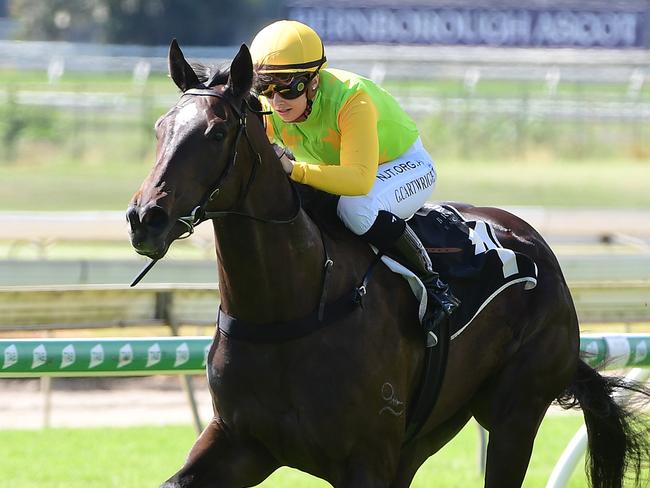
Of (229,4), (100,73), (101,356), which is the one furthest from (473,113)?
(101,356)

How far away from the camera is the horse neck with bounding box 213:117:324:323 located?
3.61 metres

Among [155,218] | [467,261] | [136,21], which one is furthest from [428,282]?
[136,21]

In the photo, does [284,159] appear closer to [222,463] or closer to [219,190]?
[219,190]

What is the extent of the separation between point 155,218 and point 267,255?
2.00 feet

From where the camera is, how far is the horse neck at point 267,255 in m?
3.61

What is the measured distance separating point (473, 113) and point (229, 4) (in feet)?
53.1

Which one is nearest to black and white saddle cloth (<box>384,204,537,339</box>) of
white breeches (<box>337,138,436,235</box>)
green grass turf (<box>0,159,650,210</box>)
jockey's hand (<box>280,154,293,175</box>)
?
white breeches (<box>337,138,436,235</box>)

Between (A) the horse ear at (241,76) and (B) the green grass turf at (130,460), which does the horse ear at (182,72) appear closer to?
(A) the horse ear at (241,76)

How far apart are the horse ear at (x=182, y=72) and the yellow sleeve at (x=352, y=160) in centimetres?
39

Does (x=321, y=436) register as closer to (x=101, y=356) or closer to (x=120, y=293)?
(x=101, y=356)

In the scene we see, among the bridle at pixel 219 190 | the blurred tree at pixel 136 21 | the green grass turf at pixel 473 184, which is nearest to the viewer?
the bridle at pixel 219 190

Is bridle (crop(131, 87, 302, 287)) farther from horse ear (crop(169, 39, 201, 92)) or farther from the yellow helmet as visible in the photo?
the yellow helmet

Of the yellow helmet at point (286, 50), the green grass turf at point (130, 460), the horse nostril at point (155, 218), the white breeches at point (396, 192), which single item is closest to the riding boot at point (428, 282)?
the white breeches at point (396, 192)

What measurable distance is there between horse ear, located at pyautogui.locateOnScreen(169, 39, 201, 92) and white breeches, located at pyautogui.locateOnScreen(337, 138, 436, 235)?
0.67 meters
